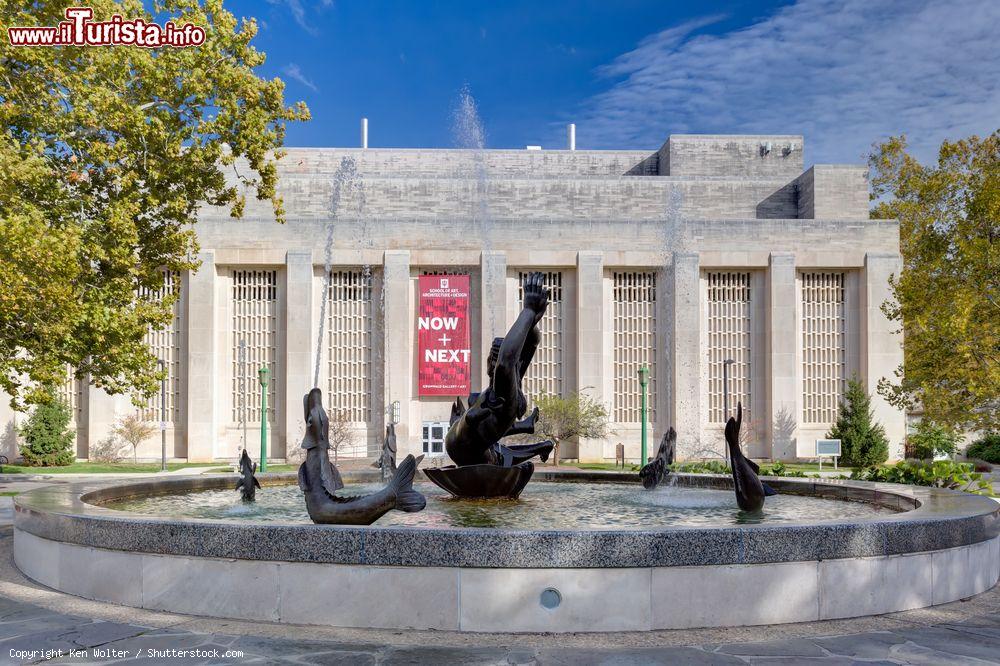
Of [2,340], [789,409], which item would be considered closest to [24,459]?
[2,340]

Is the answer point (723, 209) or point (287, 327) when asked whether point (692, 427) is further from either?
point (287, 327)

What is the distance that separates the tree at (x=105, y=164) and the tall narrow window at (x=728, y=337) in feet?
81.8

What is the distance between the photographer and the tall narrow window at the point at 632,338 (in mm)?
40750

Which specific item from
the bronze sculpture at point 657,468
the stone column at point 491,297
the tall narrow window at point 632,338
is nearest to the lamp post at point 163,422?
Result: the stone column at point 491,297

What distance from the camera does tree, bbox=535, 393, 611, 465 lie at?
3688 cm

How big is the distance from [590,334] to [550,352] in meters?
2.36

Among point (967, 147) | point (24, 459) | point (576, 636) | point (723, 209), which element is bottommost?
point (24, 459)

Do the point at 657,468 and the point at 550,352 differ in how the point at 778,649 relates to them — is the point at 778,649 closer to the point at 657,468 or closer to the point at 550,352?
the point at 657,468

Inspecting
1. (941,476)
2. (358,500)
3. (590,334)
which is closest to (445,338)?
(590,334)

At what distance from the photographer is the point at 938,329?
24.3 meters

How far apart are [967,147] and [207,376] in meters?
41.4

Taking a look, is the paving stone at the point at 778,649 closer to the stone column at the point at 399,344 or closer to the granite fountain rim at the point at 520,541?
the granite fountain rim at the point at 520,541

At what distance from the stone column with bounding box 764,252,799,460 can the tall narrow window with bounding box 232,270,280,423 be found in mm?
23810

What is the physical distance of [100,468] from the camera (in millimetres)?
34625
